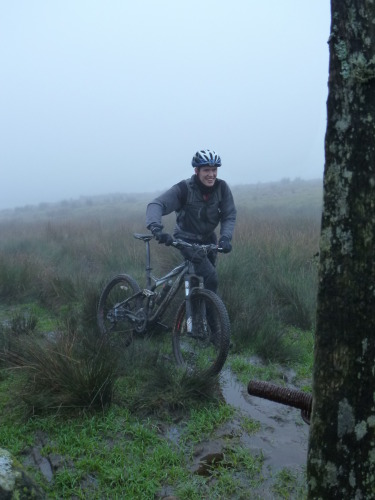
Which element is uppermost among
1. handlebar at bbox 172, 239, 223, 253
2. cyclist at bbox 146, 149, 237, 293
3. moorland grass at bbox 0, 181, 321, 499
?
cyclist at bbox 146, 149, 237, 293

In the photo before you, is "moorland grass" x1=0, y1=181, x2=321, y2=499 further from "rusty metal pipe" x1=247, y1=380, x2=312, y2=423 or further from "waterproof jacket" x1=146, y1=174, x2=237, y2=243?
"rusty metal pipe" x1=247, y1=380, x2=312, y2=423

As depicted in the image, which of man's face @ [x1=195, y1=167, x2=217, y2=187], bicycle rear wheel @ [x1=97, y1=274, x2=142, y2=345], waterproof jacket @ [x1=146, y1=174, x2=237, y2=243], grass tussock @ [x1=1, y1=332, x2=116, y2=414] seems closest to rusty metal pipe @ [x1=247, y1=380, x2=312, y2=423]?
grass tussock @ [x1=1, y1=332, x2=116, y2=414]

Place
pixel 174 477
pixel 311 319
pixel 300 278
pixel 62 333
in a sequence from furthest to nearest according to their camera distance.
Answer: pixel 300 278, pixel 311 319, pixel 62 333, pixel 174 477

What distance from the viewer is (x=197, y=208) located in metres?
6.07

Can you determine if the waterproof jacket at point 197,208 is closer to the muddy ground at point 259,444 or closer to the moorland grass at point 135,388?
the moorland grass at point 135,388

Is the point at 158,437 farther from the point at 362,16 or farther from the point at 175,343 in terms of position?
the point at 362,16

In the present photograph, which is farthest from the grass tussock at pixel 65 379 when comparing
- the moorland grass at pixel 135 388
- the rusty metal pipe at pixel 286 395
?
the rusty metal pipe at pixel 286 395

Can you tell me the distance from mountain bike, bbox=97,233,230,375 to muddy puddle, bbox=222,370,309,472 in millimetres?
354

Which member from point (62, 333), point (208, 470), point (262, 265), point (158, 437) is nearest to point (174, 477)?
point (208, 470)

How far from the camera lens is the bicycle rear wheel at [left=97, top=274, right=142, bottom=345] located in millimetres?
6477

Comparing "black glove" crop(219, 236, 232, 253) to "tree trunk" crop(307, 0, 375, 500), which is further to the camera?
"black glove" crop(219, 236, 232, 253)

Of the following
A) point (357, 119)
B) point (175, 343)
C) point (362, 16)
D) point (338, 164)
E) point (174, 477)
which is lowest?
point (174, 477)

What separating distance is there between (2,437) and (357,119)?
378 cm

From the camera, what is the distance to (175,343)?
575cm
